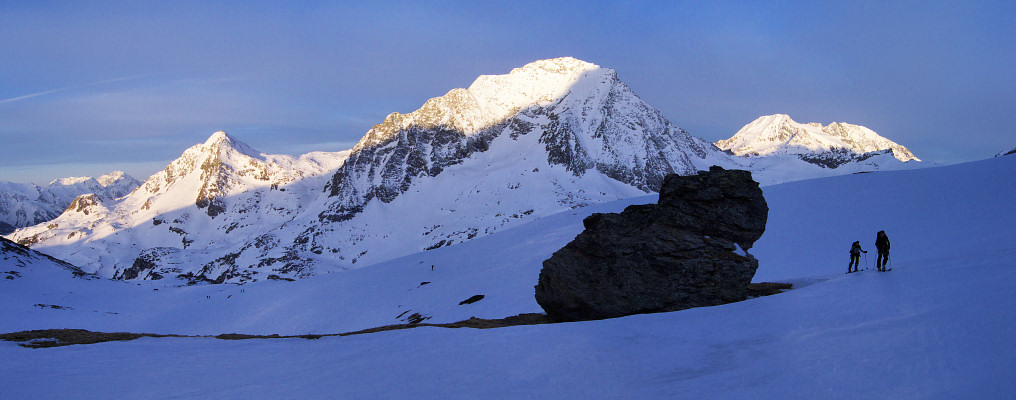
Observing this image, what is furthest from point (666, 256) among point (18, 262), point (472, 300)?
point (18, 262)

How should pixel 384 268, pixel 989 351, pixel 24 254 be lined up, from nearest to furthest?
pixel 989 351 < pixel 384 268 < pixel 24 254

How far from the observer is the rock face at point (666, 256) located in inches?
691

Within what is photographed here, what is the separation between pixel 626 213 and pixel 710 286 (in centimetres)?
356

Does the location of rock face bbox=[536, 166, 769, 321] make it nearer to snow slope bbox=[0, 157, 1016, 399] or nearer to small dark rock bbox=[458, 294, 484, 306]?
snow slope bbox=[0, 157, 1016, 399]

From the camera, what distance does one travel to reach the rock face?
17.5 meters

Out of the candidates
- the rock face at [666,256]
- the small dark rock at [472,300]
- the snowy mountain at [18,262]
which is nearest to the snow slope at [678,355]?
the rock face at [666,256]

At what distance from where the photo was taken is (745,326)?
43.2 ft

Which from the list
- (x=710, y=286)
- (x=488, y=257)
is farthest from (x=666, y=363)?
(x=488, y=257)

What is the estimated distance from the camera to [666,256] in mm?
17875

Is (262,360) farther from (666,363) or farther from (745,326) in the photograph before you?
(745,326)

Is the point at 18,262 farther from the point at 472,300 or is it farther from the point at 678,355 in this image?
the point at 678,355

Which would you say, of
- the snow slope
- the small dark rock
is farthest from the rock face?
the small dark rock

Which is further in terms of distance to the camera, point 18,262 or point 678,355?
point 18,262

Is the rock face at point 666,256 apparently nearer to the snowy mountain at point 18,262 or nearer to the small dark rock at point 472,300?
the small dark rock at point 472,300
